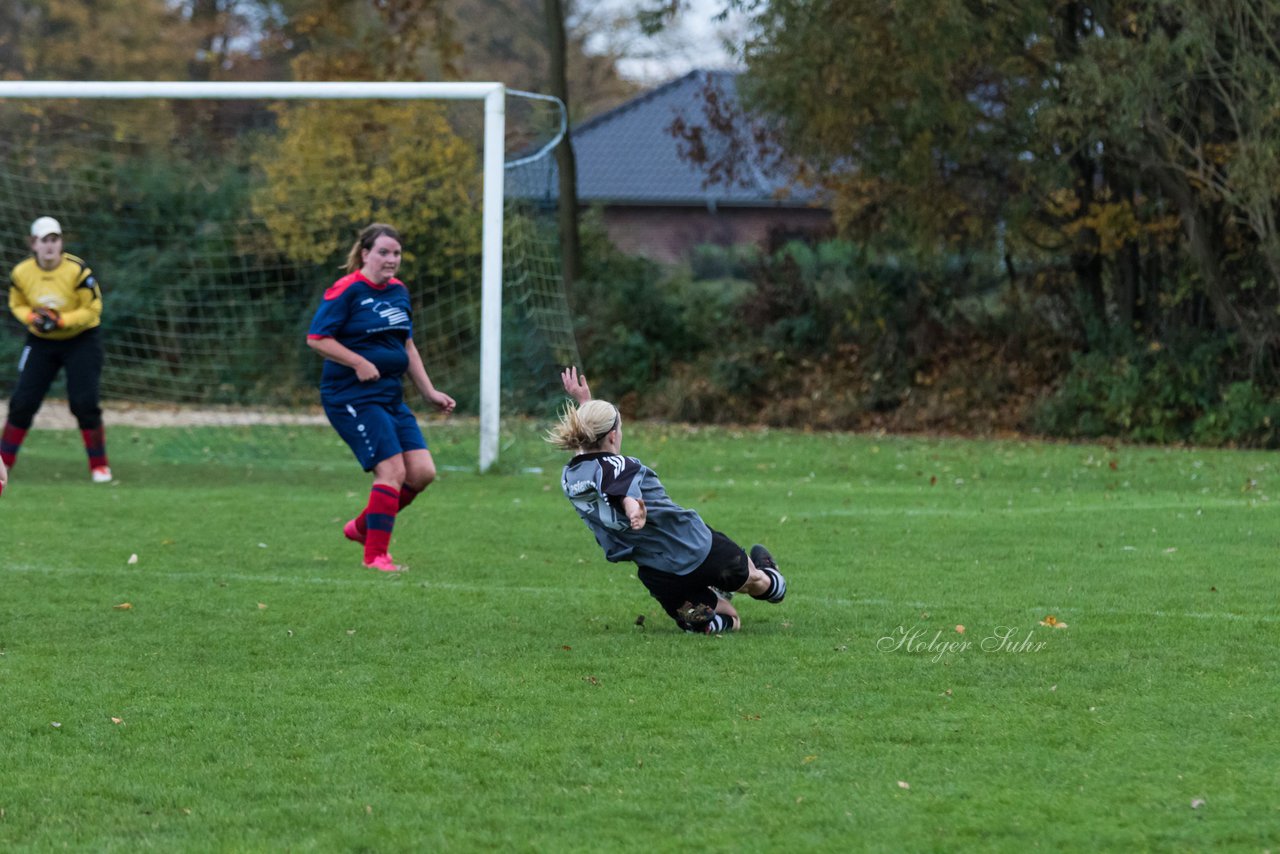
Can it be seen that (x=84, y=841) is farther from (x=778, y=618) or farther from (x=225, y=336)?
(x=225, y=336)

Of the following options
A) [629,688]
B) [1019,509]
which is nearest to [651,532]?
[629,688]

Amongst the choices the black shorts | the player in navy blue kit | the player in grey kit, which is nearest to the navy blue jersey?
the player in navy blue kit

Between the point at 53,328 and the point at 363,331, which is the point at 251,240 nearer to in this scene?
the point at 53,328

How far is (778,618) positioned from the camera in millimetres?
7367

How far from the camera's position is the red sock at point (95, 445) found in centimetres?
1359

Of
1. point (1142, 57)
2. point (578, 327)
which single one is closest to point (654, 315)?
point (578, 327)

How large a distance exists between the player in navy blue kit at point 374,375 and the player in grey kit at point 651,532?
6.71 feet

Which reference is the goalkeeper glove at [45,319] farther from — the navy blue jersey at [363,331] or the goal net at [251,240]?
the goal net at [251,240]

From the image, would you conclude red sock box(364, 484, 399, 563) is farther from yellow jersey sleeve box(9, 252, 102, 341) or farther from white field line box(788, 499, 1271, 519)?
yellow jersey sleeve box(9, 252, 102, 341)

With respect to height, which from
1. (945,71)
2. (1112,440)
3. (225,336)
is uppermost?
(945,71)

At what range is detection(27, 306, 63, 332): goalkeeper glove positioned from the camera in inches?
498

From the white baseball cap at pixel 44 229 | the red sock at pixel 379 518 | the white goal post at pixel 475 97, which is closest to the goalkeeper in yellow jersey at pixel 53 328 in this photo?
the white baseball cap at pixel 44 229

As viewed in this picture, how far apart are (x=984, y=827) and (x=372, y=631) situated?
3618mm

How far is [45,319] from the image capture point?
12672mm
